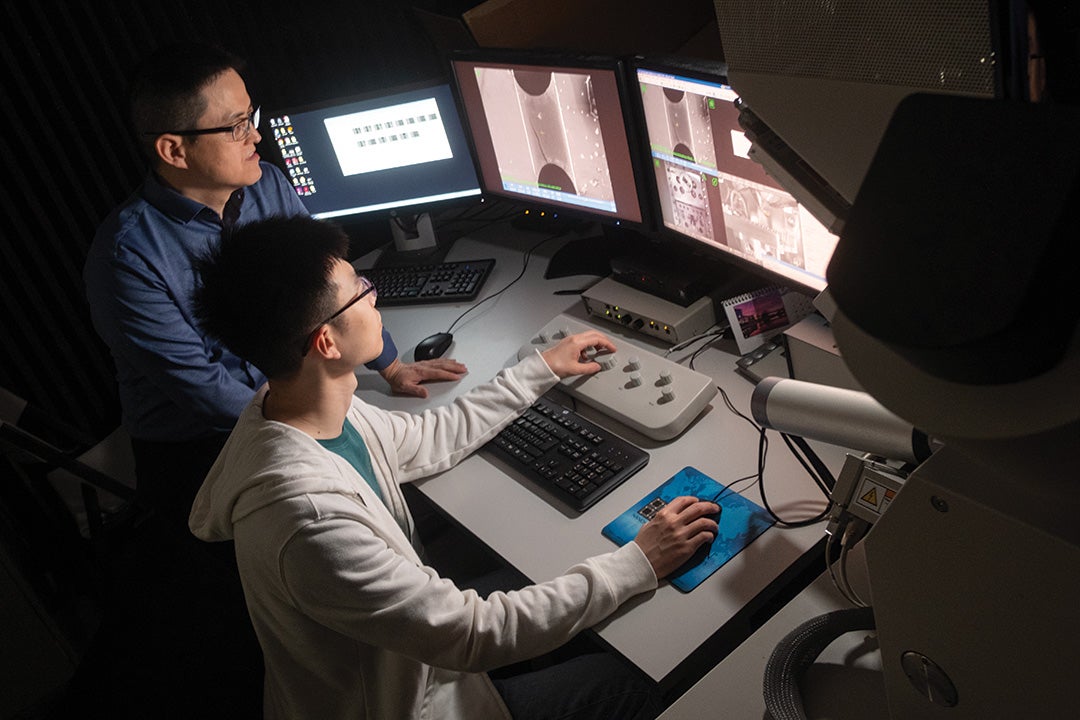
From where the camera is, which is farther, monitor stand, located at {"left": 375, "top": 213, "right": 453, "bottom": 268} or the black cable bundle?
monitor stand, located at {"left": 375, "top": 213, "right": 453, "bottom": 268}

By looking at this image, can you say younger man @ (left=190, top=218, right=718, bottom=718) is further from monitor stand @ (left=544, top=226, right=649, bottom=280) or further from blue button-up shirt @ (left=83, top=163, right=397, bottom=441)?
monitor stand @ (left=544, top=226, right=649, bottom=280)

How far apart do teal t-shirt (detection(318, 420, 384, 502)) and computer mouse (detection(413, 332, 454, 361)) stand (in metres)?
0.50

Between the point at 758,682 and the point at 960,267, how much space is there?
79 cm

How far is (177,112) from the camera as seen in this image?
6.66ft

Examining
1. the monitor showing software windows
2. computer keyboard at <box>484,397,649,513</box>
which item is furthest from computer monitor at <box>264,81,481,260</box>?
computer keyboard at <box>484,397,649,513</box>

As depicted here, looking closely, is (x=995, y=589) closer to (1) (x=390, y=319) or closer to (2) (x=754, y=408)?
(2) (x=754, y=408)

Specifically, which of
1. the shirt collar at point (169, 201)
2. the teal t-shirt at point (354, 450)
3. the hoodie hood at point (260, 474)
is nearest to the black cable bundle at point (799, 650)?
the hoodie hood at point (260, 474)

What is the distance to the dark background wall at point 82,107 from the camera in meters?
2.57

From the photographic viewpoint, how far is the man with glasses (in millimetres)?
2010

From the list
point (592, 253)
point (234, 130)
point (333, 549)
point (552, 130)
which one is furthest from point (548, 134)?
point (333, 549)

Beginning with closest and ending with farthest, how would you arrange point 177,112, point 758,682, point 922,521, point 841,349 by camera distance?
point 841,349, point 922,521, point 758,682, point 177,112

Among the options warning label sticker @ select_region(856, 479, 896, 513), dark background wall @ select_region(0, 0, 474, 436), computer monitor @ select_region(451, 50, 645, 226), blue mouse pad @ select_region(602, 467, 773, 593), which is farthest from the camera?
dark background wall @ select_region(0, 0, 474, 436)

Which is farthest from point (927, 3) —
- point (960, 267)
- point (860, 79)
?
point (960, 267)

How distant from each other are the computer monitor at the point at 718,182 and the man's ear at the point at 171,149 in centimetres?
104
